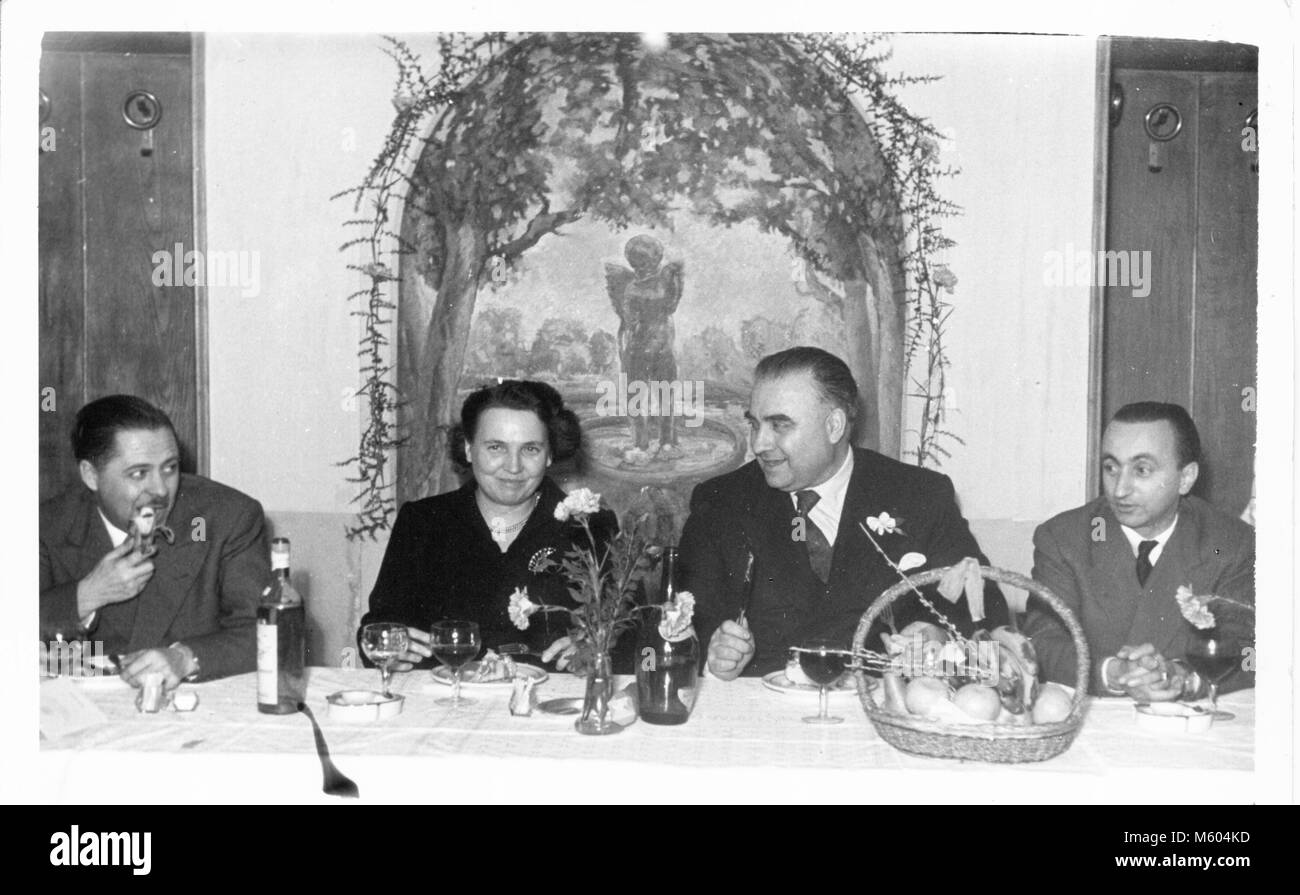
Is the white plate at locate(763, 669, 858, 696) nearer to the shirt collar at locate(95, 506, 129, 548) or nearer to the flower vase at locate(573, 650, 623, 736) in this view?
the flower vase at locate(573, 650, 623, 736)

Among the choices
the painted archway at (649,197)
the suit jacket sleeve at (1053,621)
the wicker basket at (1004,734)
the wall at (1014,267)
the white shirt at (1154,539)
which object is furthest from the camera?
the painted archway at (649,197)

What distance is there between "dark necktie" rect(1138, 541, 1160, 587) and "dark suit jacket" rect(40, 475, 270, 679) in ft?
7.38

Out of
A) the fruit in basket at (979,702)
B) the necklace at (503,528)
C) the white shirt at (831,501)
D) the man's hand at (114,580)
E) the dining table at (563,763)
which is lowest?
the dining table at (563,763)

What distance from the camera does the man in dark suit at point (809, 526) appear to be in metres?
3.17

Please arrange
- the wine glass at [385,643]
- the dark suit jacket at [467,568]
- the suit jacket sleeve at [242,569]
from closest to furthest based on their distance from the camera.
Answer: the wine glass at [385,643] → the suit jacket sleeve at [242,569] → the dark suit jacket at [467,568]

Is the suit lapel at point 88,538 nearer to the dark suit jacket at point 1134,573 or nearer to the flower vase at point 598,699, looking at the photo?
the flower vase at point 598,699

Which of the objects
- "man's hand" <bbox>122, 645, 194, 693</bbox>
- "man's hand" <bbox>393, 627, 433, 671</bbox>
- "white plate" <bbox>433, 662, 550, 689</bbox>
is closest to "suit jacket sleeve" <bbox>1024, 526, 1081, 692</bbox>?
"white plate" <bbox>433, 662, 550, 689</bbox>

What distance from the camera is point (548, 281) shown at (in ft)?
13.1

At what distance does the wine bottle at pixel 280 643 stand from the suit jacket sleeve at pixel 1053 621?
1480 mm

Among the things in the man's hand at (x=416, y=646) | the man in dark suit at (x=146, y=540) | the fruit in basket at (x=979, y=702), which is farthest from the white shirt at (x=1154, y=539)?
the man in dark suit at (x=146, y=540)

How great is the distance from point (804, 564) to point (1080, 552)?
2.40ft

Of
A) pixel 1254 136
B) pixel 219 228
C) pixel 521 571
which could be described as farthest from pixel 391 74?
pixel 1254 136

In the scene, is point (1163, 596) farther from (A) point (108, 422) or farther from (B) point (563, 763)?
(A) point (108, 422)
